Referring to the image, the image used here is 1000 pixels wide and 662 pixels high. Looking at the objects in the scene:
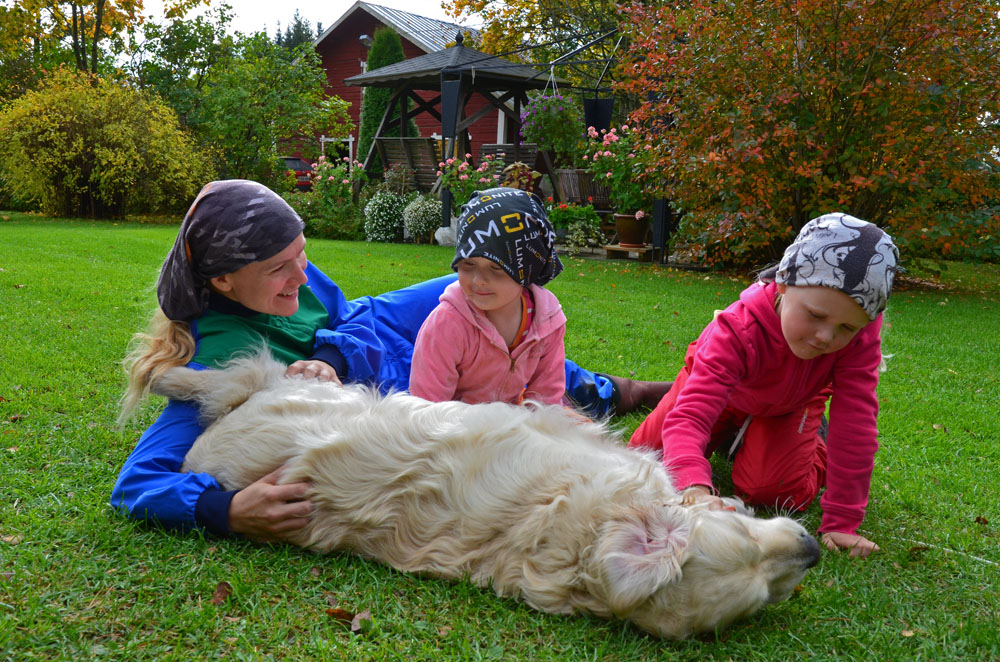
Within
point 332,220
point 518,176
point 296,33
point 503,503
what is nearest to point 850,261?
point 503,503

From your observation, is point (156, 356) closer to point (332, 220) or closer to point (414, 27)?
point (332, 220)

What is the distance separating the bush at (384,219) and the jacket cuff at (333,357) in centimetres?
1318

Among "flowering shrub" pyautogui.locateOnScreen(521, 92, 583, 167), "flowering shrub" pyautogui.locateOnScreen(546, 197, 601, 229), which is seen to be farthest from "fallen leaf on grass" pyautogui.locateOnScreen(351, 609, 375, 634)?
"flowering shrub" pyautogui.locateOnScreen(521, 92, 583, 167)

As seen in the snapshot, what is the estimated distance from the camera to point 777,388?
10.5 ft

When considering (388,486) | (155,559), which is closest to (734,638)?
(388,486)

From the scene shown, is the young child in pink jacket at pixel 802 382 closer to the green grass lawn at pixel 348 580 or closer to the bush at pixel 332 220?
the green grass lawn at pixel 348 580

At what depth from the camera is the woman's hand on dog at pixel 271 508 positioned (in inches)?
95.3

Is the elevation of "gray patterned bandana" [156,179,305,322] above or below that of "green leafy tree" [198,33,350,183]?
below

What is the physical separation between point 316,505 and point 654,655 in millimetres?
1151

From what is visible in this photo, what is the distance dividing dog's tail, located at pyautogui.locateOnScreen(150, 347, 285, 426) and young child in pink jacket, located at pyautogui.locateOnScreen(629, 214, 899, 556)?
1.60m

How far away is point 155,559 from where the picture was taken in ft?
8.00

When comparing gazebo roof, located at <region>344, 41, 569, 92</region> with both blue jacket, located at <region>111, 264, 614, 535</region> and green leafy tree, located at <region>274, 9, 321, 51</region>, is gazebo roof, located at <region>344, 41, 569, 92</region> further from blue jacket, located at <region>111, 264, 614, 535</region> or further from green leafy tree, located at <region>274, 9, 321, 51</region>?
green leafy tree, located at <region>274, 9, 321, 51</region>

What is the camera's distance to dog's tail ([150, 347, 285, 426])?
2803 mm

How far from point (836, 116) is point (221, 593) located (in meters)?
10.00
